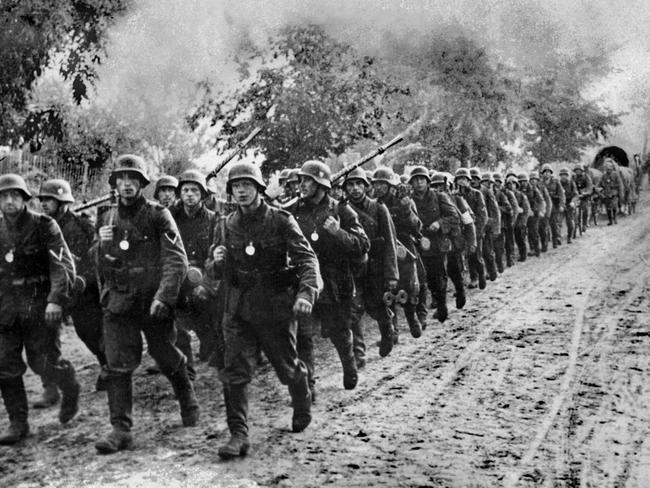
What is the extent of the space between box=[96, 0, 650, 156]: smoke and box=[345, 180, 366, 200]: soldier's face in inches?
158

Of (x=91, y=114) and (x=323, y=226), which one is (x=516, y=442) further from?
(x=91, y=114)

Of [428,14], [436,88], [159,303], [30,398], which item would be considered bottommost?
[30,398]

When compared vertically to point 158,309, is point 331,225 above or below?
above

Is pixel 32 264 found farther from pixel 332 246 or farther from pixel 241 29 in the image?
pixel 241 29

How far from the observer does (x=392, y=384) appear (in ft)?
22.5

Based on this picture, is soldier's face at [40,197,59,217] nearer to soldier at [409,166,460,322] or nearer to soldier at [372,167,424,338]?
soldier at [372,167,424,338]

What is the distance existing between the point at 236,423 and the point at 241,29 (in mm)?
8213

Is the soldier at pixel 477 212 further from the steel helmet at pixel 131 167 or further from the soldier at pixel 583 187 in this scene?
the soldier at pixel 583 187

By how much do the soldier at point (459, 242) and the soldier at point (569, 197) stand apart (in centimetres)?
836

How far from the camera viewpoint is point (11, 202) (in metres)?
5.63

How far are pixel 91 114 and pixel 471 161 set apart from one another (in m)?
11.2

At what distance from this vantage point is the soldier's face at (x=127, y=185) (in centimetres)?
547

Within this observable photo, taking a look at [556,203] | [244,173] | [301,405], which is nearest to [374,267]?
[301,405]

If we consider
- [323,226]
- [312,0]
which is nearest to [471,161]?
[312,0]
